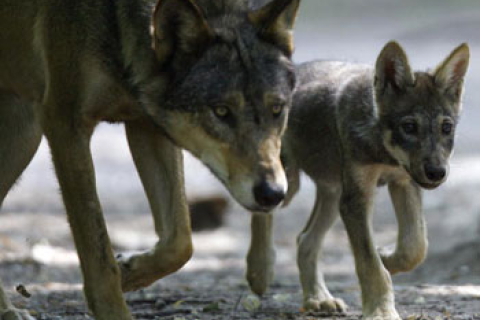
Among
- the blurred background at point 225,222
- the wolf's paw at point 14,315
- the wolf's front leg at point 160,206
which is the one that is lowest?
the blurred background at point 225,222

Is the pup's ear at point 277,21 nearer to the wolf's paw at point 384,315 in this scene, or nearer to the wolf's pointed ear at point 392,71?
the wolf's pointed ear at point 392,71

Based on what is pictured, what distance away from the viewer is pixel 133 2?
19.4 feet

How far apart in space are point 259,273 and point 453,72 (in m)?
2.05

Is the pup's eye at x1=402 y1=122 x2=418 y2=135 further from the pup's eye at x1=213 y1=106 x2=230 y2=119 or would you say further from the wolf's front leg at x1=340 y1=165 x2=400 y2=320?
the pup's eye at x1=213 y1=106 x2=230 y2=119

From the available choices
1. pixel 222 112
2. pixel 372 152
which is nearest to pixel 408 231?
pixel 372 152

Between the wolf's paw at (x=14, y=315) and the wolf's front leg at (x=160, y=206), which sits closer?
the wolf's paw at (x=14, y=315)

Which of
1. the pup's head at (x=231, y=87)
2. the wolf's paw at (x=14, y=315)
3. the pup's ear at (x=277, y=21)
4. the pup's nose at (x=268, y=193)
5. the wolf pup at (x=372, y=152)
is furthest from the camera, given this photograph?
the wolf pup at (x=372, y=152)

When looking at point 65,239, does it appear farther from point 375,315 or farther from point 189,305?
point 375,315

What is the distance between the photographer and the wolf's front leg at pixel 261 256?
7766mm

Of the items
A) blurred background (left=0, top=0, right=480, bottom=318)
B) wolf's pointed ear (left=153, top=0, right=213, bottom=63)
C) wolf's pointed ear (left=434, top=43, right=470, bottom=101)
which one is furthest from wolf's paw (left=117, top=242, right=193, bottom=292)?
wolf's pointed ear (left=434, top=43, right=470, bottom=101)

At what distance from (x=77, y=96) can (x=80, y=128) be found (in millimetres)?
179

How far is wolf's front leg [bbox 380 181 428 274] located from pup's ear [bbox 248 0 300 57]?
178cm

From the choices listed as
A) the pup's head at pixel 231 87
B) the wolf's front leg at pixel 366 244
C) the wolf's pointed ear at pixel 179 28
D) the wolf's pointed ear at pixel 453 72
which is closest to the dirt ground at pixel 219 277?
the wolf's front leg at pixel 366 244

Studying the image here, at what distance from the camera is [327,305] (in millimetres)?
7227
